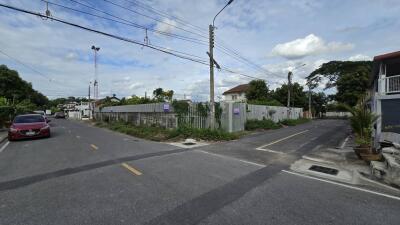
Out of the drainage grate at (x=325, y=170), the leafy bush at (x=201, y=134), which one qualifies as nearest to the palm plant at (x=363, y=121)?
the drainage grate at (x=325, y=170)

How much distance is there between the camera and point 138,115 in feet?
82.7

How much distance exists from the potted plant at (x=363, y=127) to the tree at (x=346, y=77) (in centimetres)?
3560

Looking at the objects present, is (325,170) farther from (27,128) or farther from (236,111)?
(27,128)

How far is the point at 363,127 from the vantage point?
9.69 meters

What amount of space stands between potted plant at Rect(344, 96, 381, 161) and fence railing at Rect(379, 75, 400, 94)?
1.48m

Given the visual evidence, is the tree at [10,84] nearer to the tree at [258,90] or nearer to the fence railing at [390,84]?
the tree at [258,90]

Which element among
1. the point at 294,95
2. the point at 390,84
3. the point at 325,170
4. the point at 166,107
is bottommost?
the point at 325,170

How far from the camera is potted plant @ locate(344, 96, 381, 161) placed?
348 inches

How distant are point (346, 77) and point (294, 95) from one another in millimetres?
11799

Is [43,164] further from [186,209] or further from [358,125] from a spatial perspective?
[358,125]

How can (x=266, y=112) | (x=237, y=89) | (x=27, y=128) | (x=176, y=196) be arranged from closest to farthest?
(x=176, y=196) < (x=27, y=128) < (x=266, y=112) < (x=237, y=89)

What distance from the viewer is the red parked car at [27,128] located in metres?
14.4

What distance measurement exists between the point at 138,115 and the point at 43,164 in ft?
57.1

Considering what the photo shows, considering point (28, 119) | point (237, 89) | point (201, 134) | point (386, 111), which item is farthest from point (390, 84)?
point (237, 89)
